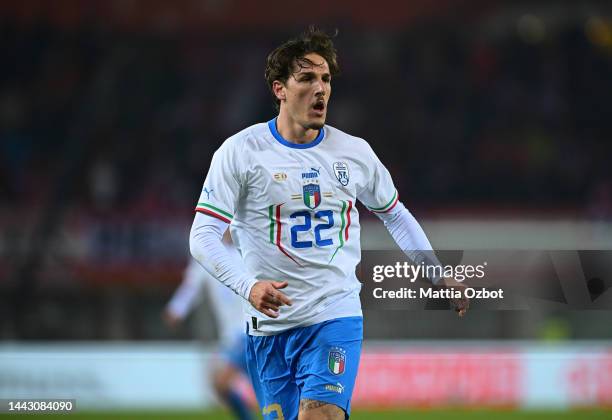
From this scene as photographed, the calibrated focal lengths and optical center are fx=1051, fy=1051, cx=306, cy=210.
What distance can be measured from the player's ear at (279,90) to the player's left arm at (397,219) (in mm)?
474

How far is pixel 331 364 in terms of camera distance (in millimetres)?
4613

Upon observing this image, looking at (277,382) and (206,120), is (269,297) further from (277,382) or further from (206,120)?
(206,120)

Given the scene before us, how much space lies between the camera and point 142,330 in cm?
1405

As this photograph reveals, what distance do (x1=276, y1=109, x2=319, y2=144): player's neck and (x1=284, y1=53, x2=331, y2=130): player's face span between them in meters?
0.04

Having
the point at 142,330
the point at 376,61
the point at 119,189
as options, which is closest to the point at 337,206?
the point at 142,330

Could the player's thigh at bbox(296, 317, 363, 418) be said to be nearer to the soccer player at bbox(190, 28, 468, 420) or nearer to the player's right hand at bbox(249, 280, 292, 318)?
the soccer player at bbox(190, 28, 468, 420)

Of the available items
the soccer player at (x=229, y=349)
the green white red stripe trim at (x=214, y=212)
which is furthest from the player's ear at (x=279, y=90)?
the soccer player at (x=229, y=349)

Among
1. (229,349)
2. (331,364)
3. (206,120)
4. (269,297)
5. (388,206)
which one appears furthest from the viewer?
(206,120)

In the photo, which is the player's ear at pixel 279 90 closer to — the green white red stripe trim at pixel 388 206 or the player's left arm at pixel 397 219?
the player's left arm at pixel 397 219

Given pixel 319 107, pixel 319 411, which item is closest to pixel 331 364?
pixel 319 411

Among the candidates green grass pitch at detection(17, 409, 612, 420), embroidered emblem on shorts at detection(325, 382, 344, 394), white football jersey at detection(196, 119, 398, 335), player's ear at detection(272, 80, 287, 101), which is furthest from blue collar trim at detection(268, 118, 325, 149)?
green grass pitch at detection(17, 409, 612, 420)

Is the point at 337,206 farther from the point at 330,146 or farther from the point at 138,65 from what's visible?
the point at 138,65

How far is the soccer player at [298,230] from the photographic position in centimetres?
462

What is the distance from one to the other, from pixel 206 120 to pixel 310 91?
43.0 feet
